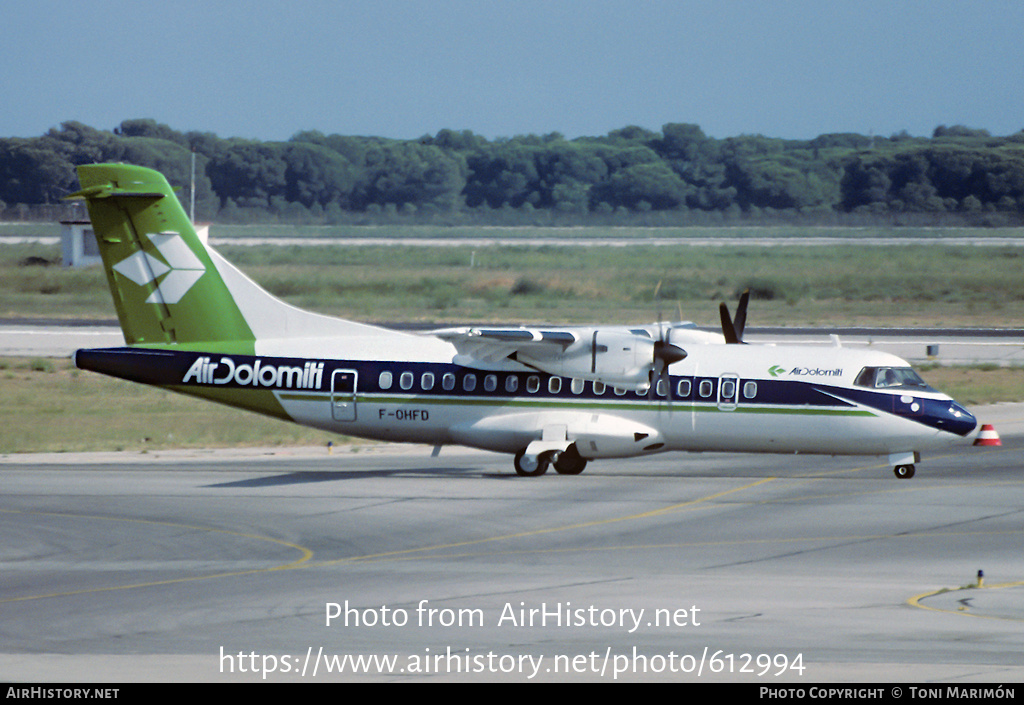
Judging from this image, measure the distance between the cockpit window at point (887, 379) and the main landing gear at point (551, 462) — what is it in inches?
254

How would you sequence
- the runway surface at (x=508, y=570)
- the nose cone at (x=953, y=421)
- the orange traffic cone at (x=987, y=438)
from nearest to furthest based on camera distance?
the runway surface at (x=508, y=570) < the nose cone at (x=953, y=421) < the orange traffic cone at (x=987, y=438)

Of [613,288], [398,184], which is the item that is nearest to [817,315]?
[613,288]

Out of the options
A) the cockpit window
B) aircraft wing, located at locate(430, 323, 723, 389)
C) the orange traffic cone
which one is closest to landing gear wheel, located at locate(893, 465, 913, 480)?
the cockpit window

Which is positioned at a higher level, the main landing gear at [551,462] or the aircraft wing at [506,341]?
the aircraft wing at [506,341]

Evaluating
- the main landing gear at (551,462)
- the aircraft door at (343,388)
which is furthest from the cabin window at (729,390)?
the aircraft door at (343,388)

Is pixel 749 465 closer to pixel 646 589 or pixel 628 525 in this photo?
pixel 628 525

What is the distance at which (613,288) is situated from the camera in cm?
9094

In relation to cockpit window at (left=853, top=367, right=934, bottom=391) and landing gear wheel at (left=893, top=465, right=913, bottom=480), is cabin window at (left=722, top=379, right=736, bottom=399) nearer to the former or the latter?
cockpit window at (left=853, top=367, right=934, bottom=391)

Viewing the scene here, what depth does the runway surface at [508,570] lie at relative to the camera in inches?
522

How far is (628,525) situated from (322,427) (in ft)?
30.5

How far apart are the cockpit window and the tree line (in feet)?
406

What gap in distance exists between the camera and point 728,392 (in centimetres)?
2773

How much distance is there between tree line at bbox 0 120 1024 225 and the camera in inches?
6191

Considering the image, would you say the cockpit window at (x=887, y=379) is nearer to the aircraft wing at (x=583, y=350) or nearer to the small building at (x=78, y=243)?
the aircraft wing at (x=583, y=350)
